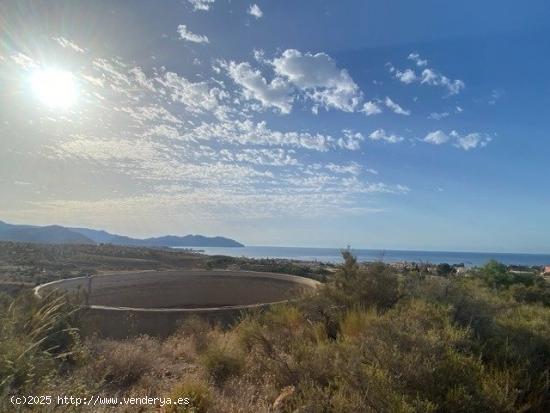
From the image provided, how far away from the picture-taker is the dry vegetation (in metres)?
5.04

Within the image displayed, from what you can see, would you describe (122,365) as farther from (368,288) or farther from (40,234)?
(40,234)

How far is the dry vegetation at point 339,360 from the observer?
16.5 ft

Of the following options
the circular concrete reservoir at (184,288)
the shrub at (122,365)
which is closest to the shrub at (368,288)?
the shrub at (122,365)

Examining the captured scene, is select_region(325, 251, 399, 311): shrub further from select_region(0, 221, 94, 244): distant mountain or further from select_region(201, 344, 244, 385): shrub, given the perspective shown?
select_region(0, 221, 94, 244): distant mountain

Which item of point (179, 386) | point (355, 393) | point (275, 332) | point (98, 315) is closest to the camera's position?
point (355, 393)

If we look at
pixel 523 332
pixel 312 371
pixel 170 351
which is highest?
pixel 523 332

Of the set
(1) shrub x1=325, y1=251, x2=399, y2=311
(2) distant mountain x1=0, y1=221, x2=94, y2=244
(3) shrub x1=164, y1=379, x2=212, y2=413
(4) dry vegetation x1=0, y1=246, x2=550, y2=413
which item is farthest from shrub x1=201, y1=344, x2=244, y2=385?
(2) distant mountain x1=0, y1=221, x2=94, y2=244

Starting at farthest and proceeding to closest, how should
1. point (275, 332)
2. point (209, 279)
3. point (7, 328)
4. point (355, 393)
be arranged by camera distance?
point (209, 279), point (275, 332), point (7, 328), point (355, 393)

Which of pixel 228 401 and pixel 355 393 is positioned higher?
pixel 355 393

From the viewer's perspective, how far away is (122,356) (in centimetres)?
779

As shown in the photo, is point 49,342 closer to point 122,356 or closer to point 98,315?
point 122,356

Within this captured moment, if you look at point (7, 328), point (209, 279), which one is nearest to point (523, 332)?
point (7, 328)

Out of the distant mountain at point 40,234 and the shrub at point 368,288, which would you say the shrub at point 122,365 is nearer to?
the shrub at point 368,288

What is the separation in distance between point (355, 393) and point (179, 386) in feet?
7.32
